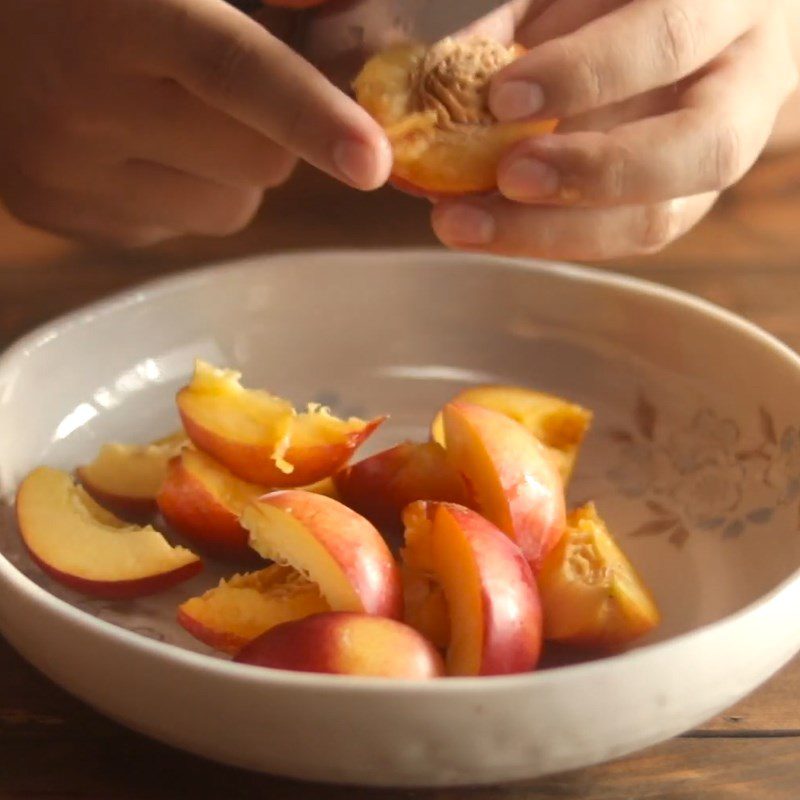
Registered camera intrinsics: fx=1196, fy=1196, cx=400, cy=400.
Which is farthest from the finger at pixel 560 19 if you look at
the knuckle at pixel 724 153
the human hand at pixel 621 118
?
the knuckle at pixel 724 153

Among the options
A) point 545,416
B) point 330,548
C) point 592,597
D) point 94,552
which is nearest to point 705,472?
point 545,416

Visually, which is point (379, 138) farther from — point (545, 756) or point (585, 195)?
point (545, 756)

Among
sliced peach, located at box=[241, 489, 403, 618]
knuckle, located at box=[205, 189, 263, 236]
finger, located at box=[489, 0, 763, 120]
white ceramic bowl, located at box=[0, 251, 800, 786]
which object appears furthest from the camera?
knuckle, located at box=[205, 189, 263, 236]

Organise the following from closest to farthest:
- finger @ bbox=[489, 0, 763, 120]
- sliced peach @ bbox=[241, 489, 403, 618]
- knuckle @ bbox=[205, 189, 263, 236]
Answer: sliced peach @ bbox=[241, 489, 403, 618]
finger @ bbox=[489, 0, 763, 120]
knuckle @ bbox=[205, 189, 263, 236]

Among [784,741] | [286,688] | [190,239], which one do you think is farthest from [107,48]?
[784,741]

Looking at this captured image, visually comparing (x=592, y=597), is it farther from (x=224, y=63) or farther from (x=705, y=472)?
(x=224, y=63)

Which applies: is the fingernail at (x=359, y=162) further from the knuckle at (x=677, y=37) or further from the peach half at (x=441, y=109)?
the knuckle at (x=677, y=37)

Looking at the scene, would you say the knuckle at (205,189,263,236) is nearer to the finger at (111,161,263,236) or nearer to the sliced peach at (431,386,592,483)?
the finger at (111,161,263,236)

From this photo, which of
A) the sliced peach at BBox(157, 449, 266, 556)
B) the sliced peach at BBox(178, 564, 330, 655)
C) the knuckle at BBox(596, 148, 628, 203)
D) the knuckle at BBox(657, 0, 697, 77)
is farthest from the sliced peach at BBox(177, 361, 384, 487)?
the knuckle at BBox(657, 0, 697, 77)
